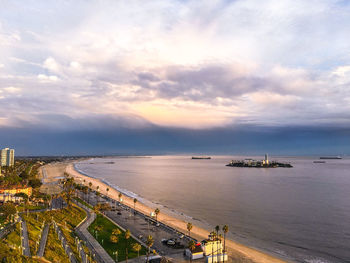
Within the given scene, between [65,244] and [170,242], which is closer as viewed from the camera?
[65,244]

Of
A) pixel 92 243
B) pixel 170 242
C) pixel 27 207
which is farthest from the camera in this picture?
pixel 27 207

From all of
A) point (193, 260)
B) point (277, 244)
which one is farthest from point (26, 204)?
point (277, 244)

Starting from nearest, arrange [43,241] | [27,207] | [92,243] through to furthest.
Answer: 1. [43,241]
2. [92,243]
3. [27,207]

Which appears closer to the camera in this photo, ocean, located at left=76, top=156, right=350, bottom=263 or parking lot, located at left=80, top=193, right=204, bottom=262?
parking lot, located at left=80, top=193, right=204, bottom=262

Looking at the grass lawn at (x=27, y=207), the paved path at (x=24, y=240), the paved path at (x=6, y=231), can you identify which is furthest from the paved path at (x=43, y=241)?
the grass lawn at (x=27, y=207)

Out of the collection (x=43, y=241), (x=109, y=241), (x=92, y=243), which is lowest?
(x=109, y=241)

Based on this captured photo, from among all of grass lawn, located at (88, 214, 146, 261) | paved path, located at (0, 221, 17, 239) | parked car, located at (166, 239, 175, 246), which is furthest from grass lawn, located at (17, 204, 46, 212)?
parked car, located at (166, 239, 175, 246)

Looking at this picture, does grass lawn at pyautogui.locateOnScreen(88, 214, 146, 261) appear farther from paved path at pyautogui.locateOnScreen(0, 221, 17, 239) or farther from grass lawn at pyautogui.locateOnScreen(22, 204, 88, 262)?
paved path at pyautogui.locateOnScreen(0, 221, 17, 239)

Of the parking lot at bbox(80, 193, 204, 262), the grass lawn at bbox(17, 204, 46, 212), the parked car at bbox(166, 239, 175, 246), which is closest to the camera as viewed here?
the parking lot at bbox(80, 193, 204, 262)

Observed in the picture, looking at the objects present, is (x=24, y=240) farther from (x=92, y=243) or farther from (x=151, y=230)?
(x=151, y=230)

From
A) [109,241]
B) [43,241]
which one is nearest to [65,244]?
[43,241]

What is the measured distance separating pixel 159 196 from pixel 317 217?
6221 cm

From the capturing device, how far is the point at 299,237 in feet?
196

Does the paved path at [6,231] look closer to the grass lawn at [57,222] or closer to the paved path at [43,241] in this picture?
the grass lawn at [57,222]
